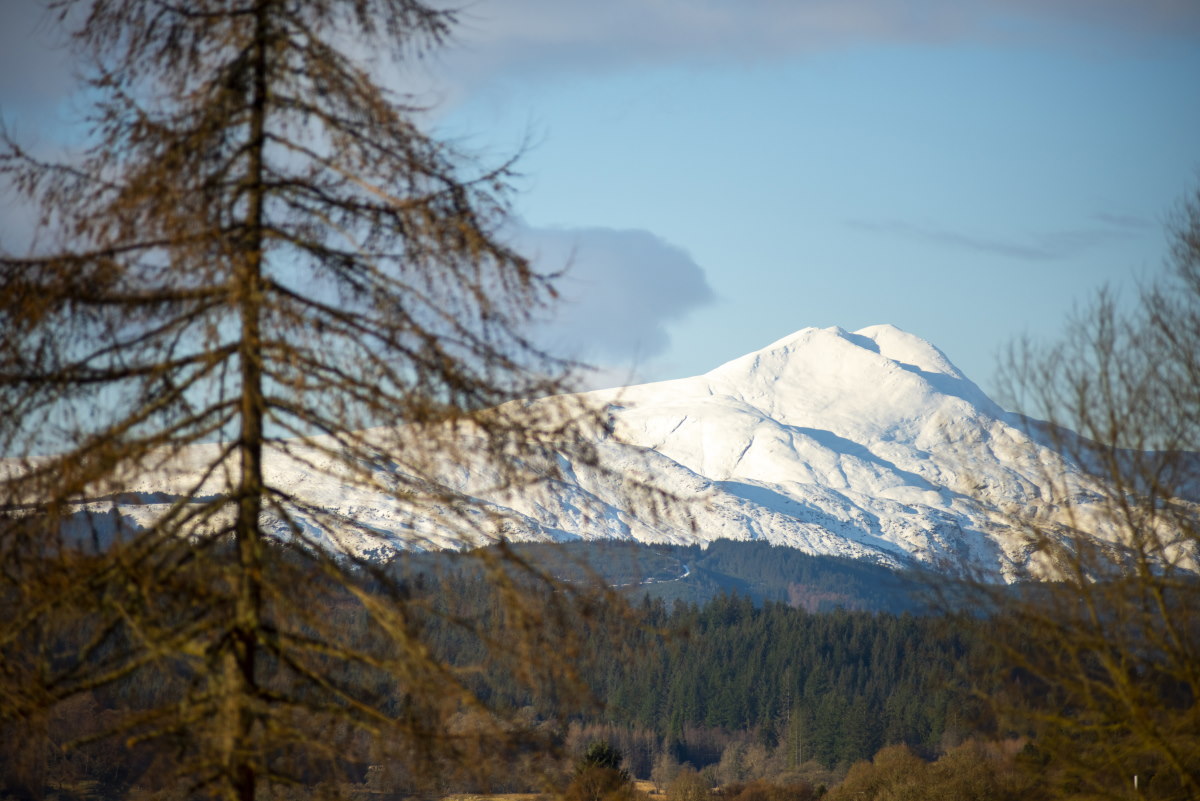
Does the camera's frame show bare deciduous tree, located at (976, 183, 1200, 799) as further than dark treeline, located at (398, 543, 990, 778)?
No

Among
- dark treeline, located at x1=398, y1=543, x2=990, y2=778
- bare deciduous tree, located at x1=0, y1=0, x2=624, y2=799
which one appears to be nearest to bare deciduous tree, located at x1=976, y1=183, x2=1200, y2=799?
bare deciduous tree, located at x1=0, y1=0, x2=624, y2=799

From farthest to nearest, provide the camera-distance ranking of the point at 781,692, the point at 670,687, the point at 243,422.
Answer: the point at 670,687
the point at 781,692
the point at 243,422

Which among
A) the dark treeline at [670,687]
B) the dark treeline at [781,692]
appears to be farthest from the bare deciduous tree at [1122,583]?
the dark treeline at [781,692]

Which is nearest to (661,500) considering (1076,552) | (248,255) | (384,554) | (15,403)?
(384,554)

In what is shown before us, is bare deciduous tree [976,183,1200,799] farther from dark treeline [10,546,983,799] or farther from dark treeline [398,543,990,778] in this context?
dark treeline [398,543,990,778]

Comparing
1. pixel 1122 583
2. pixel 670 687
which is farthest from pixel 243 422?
pixel 670 687

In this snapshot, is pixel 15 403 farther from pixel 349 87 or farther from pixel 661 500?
pixel 661 500

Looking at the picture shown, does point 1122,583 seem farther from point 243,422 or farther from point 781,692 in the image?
point 781,692

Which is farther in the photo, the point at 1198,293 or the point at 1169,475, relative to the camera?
the point at 1198,293

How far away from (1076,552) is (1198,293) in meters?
4.08

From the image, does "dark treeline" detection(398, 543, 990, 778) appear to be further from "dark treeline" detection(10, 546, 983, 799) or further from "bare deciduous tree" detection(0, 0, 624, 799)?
"bare deciduous tree" detection(0, 0, 624, 799)

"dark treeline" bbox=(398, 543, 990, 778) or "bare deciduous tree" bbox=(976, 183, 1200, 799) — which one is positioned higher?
"bare deciduous tree" bbox=(976, 183, 1200, 799)

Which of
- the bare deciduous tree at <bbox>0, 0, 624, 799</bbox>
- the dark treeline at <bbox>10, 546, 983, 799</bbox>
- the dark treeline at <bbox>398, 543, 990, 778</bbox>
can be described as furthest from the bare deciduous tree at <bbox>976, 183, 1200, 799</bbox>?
the dark treeline at <bbox>398, 543, 990, 778</bbox>

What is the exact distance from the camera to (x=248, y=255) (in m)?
6.95
